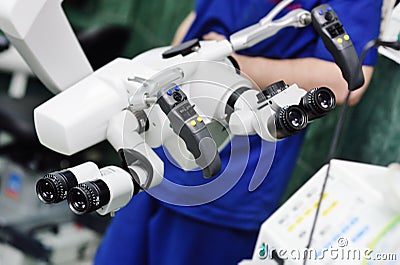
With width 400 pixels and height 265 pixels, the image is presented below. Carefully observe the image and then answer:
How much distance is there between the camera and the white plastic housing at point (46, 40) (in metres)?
1.04

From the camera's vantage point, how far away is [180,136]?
0.88 meters

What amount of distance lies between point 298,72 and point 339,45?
0.16 meters

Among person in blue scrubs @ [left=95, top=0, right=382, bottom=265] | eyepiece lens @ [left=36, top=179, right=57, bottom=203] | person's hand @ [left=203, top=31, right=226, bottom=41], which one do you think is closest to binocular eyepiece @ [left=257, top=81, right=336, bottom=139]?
person in blue scrubs @ [left=95, top=0, right=382, bottom=265]

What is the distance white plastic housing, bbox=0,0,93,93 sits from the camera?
1.04 meters

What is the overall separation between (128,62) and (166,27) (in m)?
1.45

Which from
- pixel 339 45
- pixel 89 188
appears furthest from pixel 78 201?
pixel 339 45

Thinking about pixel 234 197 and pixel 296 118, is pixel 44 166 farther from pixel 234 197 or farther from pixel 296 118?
pixel 296 118

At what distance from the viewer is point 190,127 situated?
85cm

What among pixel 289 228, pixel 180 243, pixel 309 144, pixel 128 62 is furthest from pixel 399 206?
pixel 309 144

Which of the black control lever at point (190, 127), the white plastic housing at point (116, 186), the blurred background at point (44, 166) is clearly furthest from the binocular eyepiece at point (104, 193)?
the blurred background at point (44, 166)

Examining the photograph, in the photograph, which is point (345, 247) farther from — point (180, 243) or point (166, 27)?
point (166, 27)

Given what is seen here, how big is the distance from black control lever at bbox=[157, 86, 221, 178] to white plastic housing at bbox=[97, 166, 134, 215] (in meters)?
0.10

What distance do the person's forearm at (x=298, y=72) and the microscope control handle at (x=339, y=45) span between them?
3cm

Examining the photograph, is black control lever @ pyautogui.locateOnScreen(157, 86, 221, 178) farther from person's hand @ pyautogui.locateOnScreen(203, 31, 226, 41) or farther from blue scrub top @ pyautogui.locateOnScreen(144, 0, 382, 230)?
person's hand @ pyautogui.locateOnScreen(203, 31, 226, 41)
